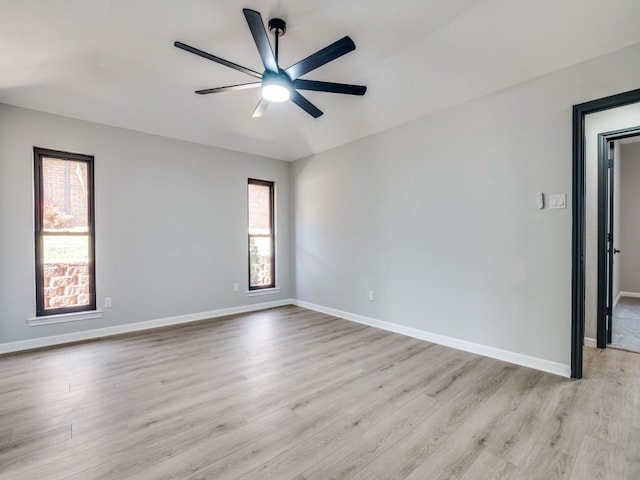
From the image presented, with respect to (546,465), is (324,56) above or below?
above

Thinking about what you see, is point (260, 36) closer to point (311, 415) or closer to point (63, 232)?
point (311, 415)

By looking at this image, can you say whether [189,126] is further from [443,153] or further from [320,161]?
[443,153]

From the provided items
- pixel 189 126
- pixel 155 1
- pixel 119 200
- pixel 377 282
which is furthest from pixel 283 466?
pixel 189 126

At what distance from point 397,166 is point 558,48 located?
6.15 ft

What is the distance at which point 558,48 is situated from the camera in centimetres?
256

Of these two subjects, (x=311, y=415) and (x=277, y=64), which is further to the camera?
(x=277, y=64)

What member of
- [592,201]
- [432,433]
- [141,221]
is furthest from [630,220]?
[141,221]

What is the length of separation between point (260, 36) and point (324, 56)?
48 cm

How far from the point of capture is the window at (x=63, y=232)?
11.8 feet

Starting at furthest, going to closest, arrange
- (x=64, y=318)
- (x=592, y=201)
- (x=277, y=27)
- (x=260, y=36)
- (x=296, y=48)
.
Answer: (x=64, y=318), (x=592, y=201), (x=296, y=48), (x=277, y=27), (x=260, y=36)

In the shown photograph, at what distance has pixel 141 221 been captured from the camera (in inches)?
167

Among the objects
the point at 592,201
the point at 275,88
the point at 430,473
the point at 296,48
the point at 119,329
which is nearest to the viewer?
the point at 430,473

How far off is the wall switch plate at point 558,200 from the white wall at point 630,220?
473 centimetres

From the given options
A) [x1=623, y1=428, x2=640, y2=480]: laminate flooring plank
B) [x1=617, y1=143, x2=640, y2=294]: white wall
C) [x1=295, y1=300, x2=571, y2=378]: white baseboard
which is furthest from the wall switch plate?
[x1=617, y1=143, x2=640, y2=294]: white wall
